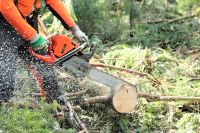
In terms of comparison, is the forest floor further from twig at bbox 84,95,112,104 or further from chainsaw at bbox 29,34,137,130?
chainsaw at bbox 29,34,137,130

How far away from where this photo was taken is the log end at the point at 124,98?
4.78 meters

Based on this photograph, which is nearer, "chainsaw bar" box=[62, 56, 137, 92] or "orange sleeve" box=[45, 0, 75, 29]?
"chainsaw bar" box=[62, 56, 137, 92]

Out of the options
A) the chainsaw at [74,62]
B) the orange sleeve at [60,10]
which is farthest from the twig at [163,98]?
the orange sleeve at [60,10]

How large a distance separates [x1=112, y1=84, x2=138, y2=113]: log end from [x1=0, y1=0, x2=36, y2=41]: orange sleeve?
1097 mm

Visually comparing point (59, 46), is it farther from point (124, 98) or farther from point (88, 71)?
point (124, 98)

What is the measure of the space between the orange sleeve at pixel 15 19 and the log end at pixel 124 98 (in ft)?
3.60

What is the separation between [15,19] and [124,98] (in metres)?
1.43

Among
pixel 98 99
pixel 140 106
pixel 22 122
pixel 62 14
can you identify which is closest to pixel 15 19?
pixel 62 14

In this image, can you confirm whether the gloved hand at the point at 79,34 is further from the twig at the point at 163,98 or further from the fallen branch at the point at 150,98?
the twig at the point at 163,98

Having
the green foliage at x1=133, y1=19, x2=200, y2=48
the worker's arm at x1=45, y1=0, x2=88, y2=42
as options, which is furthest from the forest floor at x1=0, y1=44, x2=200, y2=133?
the worker's arm at x1=45, y1=0, x2=88, y2=42

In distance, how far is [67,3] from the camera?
6844 mm

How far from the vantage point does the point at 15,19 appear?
445cm

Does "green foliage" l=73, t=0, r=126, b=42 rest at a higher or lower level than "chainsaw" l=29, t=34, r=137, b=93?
higher

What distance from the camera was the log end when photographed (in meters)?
Result: 4.78
